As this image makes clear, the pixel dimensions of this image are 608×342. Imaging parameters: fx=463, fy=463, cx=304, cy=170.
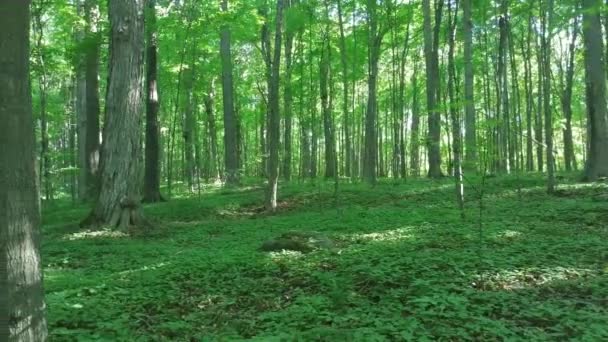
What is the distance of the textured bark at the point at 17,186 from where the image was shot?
269cm

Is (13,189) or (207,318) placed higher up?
(13,189)

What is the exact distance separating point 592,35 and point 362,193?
8342 mm

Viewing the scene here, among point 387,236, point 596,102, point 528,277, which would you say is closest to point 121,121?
point 387,236

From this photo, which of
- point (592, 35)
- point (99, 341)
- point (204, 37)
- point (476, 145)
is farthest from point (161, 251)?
point (592, 35)

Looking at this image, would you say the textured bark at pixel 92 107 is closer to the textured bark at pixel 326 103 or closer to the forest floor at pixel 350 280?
the forest floor at pixel 350 280

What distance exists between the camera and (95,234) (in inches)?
357

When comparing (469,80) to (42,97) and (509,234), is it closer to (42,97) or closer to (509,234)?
(509,234)

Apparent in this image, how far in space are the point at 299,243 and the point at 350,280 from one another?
1935 millimetres

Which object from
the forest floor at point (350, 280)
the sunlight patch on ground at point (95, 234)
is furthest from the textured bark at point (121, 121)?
the forest floor at point (350, 280)

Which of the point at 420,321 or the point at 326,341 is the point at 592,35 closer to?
the point at 420,321

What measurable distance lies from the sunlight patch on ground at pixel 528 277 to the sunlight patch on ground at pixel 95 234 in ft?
22.6

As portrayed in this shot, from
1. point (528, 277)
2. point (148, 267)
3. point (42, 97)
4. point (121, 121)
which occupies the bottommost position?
point (528, 277)

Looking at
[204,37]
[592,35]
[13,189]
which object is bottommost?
[13,189]

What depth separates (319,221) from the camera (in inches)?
409
